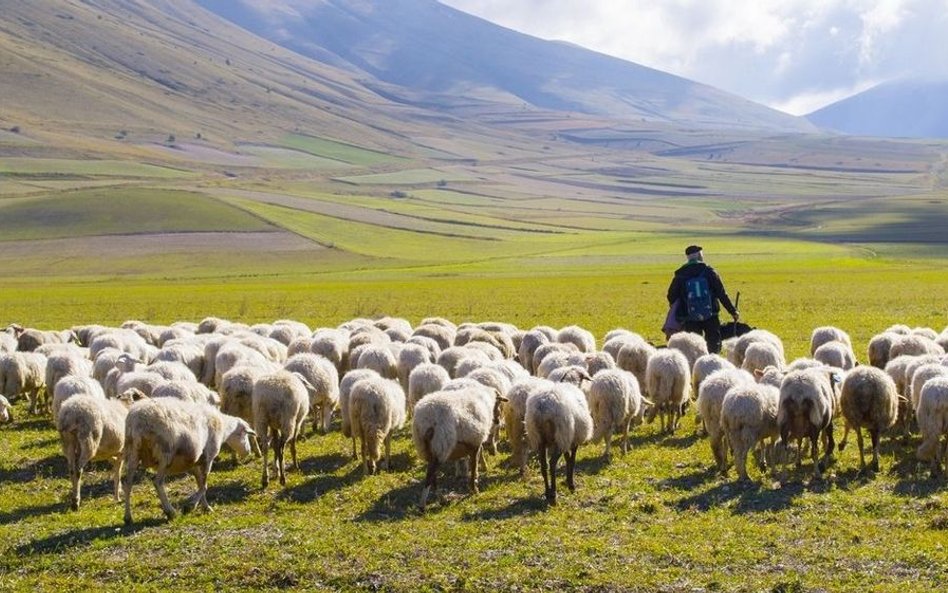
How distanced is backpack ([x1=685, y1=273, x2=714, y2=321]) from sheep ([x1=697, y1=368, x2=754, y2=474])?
651 centimetres

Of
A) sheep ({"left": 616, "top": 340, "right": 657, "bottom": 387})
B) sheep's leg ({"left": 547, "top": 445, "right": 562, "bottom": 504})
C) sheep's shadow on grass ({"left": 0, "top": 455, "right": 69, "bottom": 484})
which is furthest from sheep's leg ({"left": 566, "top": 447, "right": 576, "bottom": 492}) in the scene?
sheep's shadow on grass ({"left": 0, "top": 455, "right": 69, "bottom": 484})

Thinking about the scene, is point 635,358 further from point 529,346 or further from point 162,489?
point 162,489

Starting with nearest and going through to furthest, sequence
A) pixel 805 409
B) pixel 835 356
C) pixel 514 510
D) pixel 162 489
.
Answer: pixel 162 489 → pixel 514 510 → pixel 805 409 → pixel 835 356

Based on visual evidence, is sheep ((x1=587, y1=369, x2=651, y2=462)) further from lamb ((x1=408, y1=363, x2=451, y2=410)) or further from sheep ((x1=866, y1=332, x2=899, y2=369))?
sheep ((x1=866, y1=332, x2=899, y2=369))

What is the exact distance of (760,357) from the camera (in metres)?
20.3

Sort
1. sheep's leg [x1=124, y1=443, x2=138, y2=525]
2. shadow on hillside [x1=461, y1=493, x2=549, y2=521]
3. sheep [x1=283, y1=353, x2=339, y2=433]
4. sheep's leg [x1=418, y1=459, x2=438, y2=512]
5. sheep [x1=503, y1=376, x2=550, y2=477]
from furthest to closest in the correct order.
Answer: sheep [x1=283, y1=353, x2=339, y2=433], sheep [x1=503, y1=376, x2=550, y2=477], sheep's leg [x1=418, y1=459, x2=438, y2=512], shadow on hillside [x1=461, y1=493, x2=549, y2=521], sheep's leg [x1=124, y1=443, x2=138, y2=525]

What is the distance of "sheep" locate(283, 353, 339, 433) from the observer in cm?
1858

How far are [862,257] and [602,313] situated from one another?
65564 millimetres

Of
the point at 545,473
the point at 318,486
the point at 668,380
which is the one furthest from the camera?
the point at 668,380

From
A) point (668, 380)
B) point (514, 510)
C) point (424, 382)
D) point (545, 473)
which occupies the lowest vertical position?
point (514, 510)

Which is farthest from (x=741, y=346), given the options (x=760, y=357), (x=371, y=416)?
(x=371, y=416)

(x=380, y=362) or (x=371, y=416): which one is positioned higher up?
(x=380, y=362)

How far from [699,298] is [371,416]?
10519 mm

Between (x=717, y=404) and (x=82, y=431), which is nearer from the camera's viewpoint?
(x=82, y=431)
